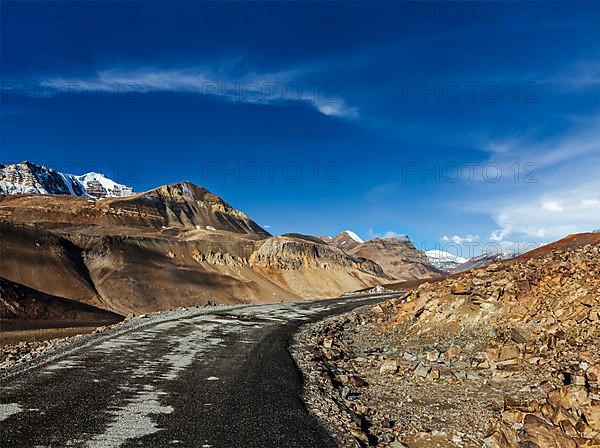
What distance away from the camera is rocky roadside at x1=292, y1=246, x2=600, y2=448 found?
309 inches

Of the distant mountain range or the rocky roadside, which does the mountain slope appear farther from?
the rocky roadside

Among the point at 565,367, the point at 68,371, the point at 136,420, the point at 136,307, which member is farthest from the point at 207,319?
the point at 136,307

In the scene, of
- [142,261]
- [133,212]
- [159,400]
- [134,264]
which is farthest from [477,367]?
[133,212]

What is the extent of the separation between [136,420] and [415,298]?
1686 cm

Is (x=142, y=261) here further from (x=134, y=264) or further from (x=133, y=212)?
(x=133, y=212)

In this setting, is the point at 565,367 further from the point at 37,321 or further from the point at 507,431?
the point at 37,321

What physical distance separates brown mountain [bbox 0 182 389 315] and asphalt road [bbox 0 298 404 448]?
5550cm

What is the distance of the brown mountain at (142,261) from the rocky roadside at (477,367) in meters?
56.3

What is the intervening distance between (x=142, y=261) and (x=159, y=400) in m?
79.1

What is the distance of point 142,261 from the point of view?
82.9 m

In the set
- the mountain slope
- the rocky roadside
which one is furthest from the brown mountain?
the rocky roadside

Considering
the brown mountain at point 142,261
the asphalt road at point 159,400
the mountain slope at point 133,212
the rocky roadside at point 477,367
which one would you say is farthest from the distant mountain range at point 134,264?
the rocky roadside at point 477,367

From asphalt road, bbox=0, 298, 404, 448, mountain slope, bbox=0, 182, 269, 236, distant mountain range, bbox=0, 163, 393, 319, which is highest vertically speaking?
mountain slope, bbox=0, 182, 269, 236

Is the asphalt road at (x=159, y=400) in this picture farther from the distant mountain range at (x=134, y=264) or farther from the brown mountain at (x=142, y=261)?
the brown mountain at (x=142, y=261)
